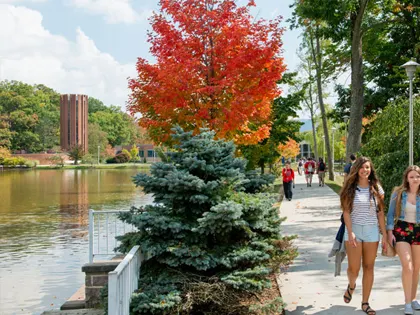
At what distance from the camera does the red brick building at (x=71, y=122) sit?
11344 cm

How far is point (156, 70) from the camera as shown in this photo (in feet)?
42.0

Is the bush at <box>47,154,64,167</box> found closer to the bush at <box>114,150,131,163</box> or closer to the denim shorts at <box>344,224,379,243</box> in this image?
the bush at <box>114,150,131,163</box>

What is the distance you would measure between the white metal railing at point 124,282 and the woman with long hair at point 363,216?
245cm

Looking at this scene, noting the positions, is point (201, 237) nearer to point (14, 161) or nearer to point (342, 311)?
point (342, 311)

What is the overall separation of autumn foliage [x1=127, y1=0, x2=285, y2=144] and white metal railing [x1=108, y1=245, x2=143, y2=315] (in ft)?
22.0

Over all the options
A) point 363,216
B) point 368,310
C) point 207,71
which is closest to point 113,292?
point 363,216

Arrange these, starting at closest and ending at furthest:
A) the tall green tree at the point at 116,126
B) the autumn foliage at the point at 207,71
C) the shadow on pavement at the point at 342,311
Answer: the shadow on pavement at the point at 342,311
the autumn foliage at the point at 207,71
the tall green tree at the point at 116,126

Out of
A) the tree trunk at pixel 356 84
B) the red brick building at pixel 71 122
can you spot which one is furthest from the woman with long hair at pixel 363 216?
the red brick building at pixel 71 122

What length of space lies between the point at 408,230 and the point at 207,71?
8.07 meters

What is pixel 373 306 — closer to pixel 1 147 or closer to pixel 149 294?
pixel 149 294

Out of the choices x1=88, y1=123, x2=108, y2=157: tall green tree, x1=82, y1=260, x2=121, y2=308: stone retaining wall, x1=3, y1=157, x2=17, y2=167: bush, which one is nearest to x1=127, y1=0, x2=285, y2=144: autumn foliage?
x1=82, y1=260, x2=121, y2=308: stone retaining wall

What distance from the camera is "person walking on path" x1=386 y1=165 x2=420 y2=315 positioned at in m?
5.91

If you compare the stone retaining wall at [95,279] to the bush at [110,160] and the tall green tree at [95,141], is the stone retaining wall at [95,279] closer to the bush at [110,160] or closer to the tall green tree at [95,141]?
the tall green tree at [95,141]

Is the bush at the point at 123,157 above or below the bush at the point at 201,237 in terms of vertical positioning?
above
